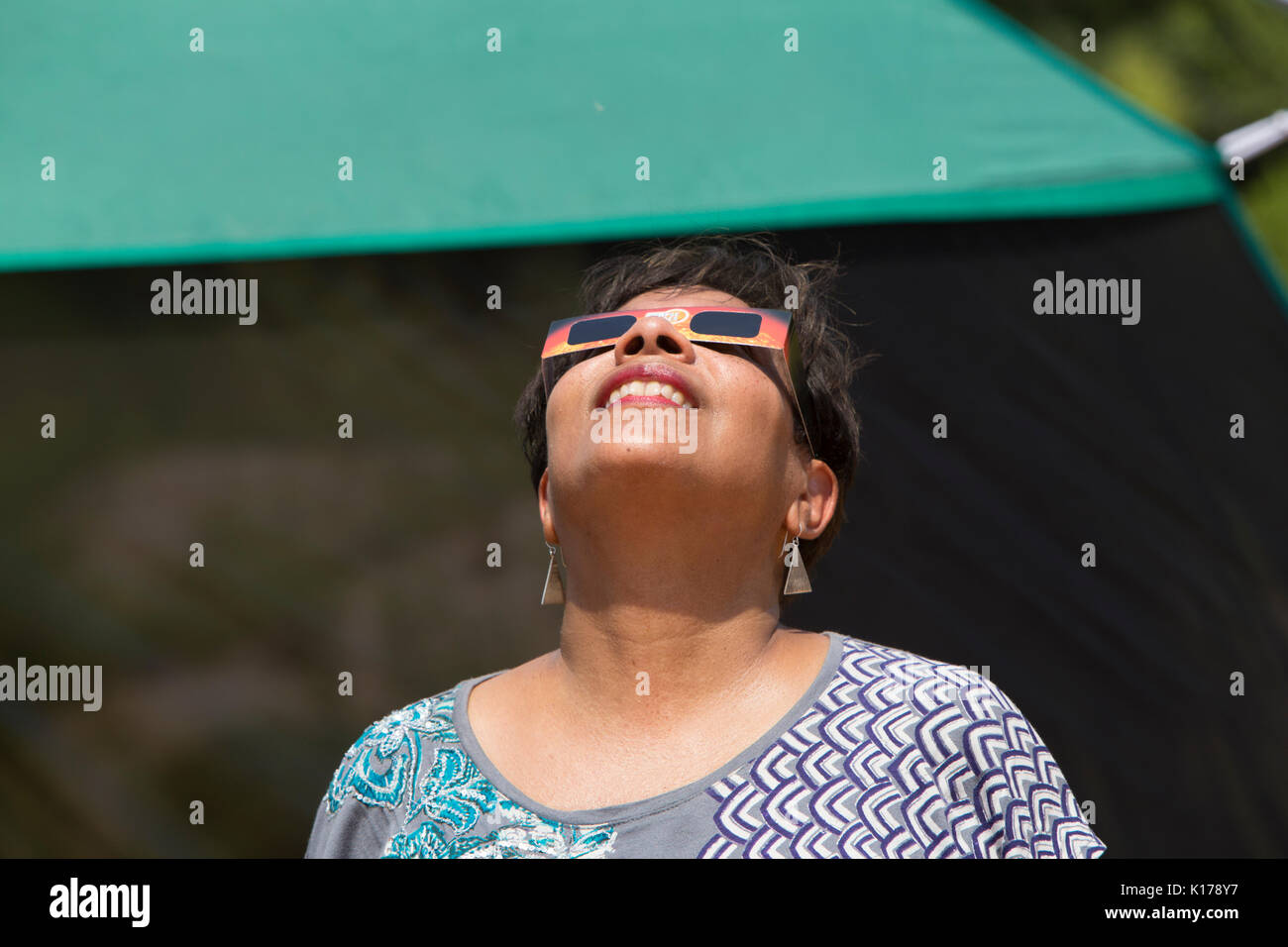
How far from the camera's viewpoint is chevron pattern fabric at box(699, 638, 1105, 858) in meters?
1.23

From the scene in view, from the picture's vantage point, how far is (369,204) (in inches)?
93.5

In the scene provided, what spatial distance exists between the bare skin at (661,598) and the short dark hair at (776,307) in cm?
15

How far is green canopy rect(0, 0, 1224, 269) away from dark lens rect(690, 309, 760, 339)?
856 mm

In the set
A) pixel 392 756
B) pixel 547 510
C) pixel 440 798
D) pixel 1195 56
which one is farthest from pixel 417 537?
pixel 1195 56

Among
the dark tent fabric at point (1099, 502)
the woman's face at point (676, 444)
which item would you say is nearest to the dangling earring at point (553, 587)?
the woman's face at point (676, 444)

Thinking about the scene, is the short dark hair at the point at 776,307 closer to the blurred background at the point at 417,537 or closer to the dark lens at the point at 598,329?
the dark lens at the point at 598,329

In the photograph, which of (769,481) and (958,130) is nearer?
(769,481)

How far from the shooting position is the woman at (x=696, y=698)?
1.26 m

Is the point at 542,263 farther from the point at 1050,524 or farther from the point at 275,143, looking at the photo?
the point at 1050,524

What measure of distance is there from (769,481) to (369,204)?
1.28 metres

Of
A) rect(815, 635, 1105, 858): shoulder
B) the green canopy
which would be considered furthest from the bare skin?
the green canopy
